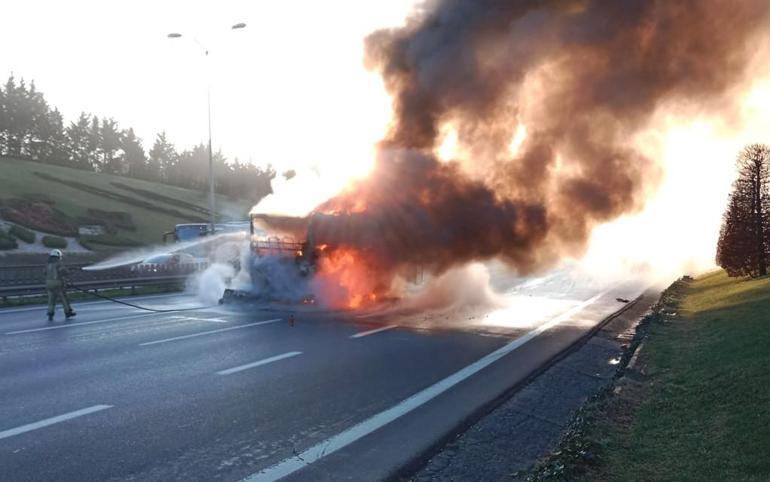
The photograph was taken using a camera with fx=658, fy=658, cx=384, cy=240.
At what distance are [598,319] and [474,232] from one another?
3481 mm

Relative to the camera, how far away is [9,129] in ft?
257

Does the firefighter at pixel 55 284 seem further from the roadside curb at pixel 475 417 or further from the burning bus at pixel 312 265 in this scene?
the roadside curb at pixel 475 417

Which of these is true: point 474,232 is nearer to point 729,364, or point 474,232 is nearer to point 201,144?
point 729,364

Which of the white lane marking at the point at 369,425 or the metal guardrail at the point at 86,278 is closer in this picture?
the white lane marking at the point at 369,425

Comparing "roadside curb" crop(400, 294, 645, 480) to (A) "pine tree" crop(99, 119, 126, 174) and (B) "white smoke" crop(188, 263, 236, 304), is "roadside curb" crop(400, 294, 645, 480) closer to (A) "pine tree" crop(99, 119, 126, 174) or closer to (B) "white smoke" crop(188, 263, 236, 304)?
(B) "white smoke" crop(188, 263, 236, 304)

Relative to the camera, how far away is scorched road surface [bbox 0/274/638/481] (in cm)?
532

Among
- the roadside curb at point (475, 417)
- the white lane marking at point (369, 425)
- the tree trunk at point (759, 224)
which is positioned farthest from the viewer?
the tree trunk at point (759, 224)

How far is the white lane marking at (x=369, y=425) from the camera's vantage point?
5.11 metres

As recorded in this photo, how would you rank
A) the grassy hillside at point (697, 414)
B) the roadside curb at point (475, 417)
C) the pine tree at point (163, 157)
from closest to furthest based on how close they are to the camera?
the grassy hillside at point (697, 414)
the roadside curb at point (475, 417)
the pine tree at point (163, 157)

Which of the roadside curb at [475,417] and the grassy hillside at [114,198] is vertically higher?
the grassy hillside at [114,198]

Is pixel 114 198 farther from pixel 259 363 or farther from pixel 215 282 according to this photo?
pixel 259 363

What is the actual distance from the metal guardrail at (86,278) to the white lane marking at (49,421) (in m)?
13.8

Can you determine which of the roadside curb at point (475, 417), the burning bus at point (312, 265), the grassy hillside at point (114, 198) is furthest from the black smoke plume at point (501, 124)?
the grassy hillside at point (114, 198)

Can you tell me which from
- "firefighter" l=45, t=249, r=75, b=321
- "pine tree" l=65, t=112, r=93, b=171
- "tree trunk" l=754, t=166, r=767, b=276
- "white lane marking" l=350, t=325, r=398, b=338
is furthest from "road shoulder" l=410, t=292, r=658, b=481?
"pine tree" l=65, t=112, r=93, b=171
